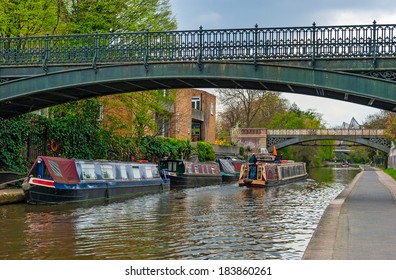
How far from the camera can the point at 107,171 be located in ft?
77.3

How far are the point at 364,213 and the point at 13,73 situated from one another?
1265 cm

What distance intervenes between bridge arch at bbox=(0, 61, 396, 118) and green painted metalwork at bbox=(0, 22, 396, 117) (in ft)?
0.10

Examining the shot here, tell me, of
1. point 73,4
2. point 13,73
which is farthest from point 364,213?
point 73,4

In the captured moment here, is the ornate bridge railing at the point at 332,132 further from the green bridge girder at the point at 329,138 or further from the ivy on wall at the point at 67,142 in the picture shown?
the ivy on wall at the point at 67,142

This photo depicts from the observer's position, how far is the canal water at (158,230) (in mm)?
10844

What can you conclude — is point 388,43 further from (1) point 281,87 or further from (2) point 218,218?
(2) point 218,218

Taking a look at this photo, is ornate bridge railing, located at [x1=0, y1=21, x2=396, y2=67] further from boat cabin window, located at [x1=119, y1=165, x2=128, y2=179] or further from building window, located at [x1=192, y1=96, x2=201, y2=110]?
building window, located at [x1=192, y1=96, x2=201, y2=110]

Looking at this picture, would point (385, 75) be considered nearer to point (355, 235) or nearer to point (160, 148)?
point (355, 235)

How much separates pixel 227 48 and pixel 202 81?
1.61 meters

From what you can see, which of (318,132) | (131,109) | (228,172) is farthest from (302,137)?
(131,109)

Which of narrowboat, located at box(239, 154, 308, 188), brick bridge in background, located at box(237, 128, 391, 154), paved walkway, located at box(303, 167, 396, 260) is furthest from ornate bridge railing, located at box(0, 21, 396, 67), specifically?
brick bridge in background, located at box(237, 128, 391, 154)

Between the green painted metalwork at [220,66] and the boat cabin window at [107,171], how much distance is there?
12.5 ft

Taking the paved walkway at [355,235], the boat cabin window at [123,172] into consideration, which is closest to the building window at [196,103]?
the boat cabin window at [123,172]

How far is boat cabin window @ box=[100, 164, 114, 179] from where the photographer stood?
2317 cm
